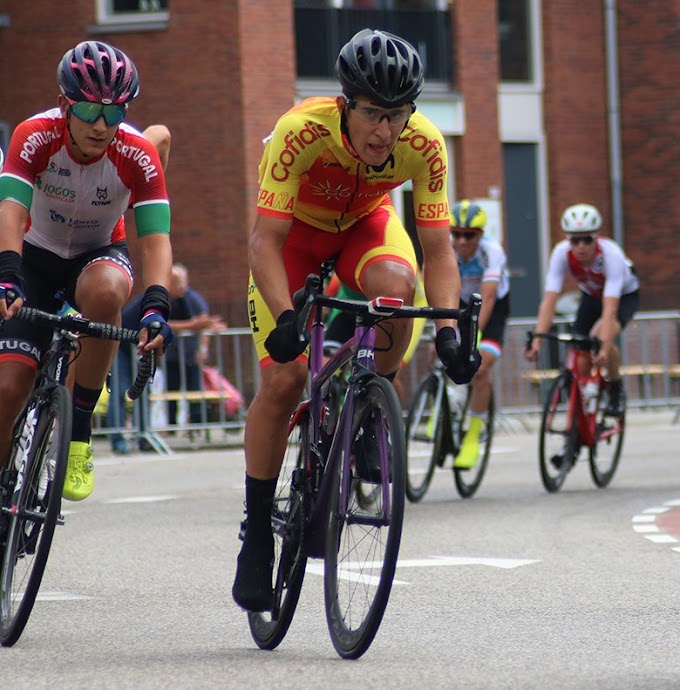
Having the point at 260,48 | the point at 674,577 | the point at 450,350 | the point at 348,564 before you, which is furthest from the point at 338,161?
the point at 260,48

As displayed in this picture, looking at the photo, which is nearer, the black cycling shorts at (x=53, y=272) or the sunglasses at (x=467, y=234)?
the black cycling shorts at (x=53, y=272)

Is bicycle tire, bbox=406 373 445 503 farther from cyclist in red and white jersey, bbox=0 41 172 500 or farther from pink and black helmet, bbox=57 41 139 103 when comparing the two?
pink and black helmet, bbox=57 41 139 103

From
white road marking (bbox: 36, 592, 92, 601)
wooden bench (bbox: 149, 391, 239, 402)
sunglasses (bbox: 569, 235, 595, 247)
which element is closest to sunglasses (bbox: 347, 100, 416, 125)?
white road marking (bbox: 36, 592, 92, 601)

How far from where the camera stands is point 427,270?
6223 mm

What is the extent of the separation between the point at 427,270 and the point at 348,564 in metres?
1.13

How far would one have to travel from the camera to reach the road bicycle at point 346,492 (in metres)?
5.52

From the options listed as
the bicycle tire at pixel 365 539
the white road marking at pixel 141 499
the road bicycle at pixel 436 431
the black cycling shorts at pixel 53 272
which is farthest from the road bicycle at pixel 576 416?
the bicycle tire at pixel 365 539

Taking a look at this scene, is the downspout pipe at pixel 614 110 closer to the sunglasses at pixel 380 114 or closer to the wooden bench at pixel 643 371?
the wooden bench at pixel 643 371

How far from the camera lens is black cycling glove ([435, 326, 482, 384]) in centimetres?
570

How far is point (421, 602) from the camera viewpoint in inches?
287

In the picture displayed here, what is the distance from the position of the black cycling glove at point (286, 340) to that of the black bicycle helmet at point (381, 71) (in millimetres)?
779

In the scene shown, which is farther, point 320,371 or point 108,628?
point 108,628

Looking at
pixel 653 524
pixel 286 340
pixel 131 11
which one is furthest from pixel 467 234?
pixel 131 11

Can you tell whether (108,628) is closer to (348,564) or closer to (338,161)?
(348,564)
